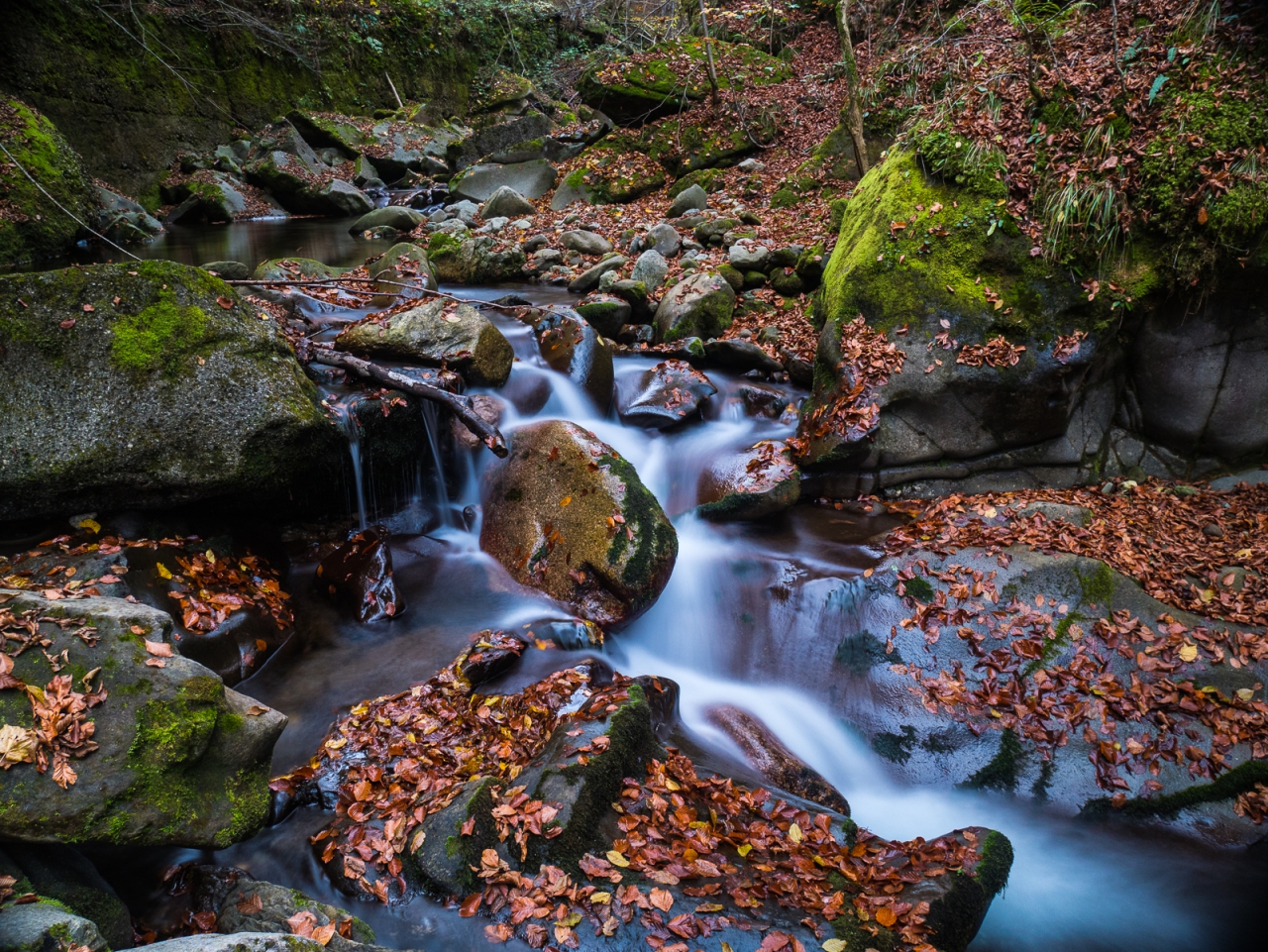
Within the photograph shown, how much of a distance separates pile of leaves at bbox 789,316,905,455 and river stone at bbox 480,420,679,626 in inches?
89.5

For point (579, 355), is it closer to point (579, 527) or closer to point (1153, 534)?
point (579, 527)

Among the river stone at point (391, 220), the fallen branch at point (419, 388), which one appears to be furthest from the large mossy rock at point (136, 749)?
the river stone at point (391, 220)

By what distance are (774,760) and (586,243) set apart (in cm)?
1026

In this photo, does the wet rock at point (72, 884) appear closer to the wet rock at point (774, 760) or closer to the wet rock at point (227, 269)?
the wet rock at point (774, 760)

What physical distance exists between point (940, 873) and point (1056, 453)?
17.0ft

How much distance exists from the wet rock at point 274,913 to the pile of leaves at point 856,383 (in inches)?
232

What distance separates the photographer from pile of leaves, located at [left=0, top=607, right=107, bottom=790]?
2828 mm

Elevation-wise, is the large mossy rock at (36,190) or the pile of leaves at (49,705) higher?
the large mossy rock at (36,190)

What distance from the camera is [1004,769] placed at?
4.73 m

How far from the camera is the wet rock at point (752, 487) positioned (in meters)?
6.95

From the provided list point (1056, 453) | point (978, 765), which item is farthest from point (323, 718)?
point (1056, 453)

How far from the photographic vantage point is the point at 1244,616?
4992mm

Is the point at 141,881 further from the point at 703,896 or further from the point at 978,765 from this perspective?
the point at 978,765

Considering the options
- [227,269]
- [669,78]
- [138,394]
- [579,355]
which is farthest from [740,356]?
[669,78]
